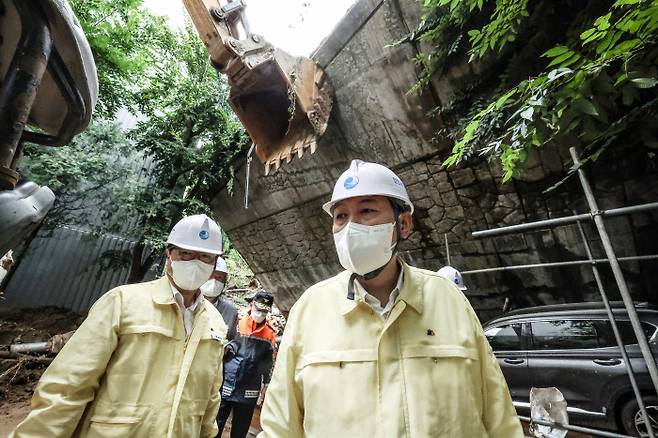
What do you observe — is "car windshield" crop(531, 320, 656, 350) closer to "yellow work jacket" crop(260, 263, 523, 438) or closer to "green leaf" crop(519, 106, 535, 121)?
"green leaf" crop(519, 106, 535, 121)

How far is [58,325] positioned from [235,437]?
7.36 meters

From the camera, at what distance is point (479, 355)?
3.90 ft

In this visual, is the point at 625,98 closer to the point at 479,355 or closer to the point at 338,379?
the point at 479,355

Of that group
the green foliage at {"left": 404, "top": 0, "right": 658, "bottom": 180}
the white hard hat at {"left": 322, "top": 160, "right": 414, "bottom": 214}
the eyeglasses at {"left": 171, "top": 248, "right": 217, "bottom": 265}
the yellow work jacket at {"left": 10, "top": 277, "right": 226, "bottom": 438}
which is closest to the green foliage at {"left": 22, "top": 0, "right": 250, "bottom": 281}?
the green foliage at {"left": 404, "top": 0, "right": 658, "bottom": 180}

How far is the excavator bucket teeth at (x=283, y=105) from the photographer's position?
16.0 feet

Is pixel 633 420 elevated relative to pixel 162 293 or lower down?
lower down

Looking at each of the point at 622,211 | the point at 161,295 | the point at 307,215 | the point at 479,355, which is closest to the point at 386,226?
the point at 479,355

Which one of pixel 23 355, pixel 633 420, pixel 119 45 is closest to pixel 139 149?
pixel 119 45

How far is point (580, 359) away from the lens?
367 centimetres

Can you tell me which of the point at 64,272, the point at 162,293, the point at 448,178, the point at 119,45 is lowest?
the point at 162,293

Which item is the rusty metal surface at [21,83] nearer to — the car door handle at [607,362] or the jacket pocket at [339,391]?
the jacket pocket at [339,391]

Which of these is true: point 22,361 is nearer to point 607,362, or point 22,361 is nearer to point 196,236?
point 196,236

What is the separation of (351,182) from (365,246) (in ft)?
0.99

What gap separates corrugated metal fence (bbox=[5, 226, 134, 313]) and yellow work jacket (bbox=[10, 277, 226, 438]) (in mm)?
8060
